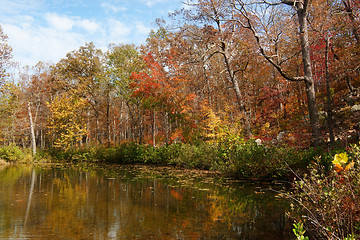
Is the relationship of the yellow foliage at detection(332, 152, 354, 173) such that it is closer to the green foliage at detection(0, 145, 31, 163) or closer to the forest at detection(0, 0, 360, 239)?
the forest at detection(0, 0, 360, 239)

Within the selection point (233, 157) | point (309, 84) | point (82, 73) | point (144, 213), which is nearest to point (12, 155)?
point (82, 73)

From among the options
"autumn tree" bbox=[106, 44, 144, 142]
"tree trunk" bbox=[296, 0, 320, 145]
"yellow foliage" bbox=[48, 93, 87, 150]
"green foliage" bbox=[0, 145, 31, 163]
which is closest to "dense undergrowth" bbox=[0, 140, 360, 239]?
"green foliage" bbox=[0, 145, 31, 163]

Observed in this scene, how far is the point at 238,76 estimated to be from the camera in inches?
947

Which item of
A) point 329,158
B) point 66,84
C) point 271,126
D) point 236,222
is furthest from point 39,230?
point 66,84

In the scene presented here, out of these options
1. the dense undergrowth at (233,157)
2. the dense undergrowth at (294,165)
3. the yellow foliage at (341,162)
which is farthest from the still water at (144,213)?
the yellow foliage at (341,162)

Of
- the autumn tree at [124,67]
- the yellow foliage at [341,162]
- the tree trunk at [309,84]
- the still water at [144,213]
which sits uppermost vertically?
the autumn tree at [124,67]

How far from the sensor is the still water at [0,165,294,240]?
4.16 meters

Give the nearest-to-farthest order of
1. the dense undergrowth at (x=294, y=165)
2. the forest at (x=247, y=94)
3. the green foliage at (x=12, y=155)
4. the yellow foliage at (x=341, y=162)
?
the yellow foliage at (x=341, y=162), the dense undergrowth at (x=294, y=165), the forest at (x=247, y=94), the green foliage at (x=12, y=155)

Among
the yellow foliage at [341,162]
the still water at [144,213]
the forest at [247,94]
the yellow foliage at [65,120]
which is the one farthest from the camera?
the yellow foliage at [65,120]

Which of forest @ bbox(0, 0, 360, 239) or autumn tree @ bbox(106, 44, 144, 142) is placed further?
autumn tree @ bbox(106, 44, 144, 142)

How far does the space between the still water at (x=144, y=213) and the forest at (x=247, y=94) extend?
1259 mm

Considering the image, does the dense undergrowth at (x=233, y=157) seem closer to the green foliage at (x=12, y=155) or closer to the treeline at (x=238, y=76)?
the treeline at (x=238, y=76)

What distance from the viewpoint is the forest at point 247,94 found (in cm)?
757

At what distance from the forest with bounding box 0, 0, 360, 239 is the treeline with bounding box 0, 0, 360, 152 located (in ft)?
0.26
